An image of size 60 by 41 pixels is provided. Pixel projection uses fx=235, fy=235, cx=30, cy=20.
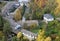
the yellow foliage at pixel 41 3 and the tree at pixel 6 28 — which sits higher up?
the yellow foliage at pixel 41 3

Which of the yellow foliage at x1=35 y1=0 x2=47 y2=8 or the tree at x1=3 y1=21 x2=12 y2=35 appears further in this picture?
the yellow foliage at x1=35 y1=0 x2=47 y2=8

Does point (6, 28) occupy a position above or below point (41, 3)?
below

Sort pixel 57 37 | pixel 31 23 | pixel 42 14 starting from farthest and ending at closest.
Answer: pixel 42 14 < pixel 31 23 < pixel 57 37

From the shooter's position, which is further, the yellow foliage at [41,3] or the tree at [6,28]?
the yellow foliage at [41,3]

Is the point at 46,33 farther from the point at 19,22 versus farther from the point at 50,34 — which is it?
the point at 19,22

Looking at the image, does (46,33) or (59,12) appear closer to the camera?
(46,33)

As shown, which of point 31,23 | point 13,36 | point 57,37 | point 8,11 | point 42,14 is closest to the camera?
point 57,37

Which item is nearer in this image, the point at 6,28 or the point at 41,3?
the point at 6,28

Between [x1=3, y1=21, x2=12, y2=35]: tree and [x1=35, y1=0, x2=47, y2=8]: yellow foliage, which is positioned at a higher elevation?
[x1=35, y1=0, x2=47, y2=8]: yellow foliage

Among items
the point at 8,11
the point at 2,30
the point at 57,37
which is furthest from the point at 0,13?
the point at 57,37

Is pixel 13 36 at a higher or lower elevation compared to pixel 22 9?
lower
